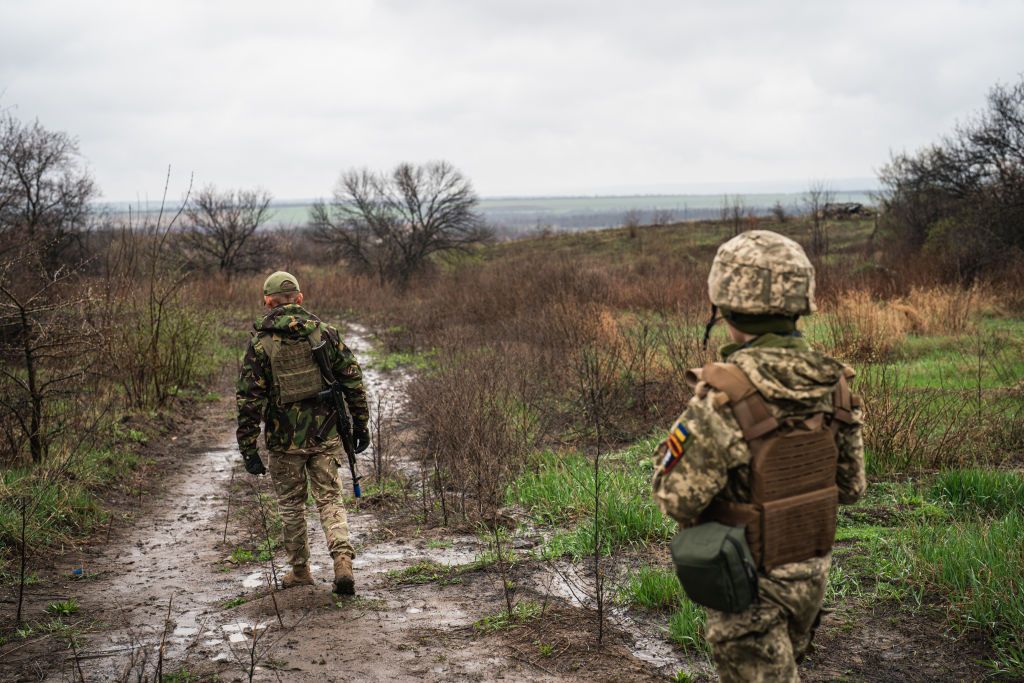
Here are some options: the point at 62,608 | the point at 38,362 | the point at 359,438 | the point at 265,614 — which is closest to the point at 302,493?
the point at 359,438

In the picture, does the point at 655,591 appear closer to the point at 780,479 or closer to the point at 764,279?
the point at 780,479

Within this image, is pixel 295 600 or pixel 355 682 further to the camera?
pixel 295 600

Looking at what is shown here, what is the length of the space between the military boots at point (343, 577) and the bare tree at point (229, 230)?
34.6m

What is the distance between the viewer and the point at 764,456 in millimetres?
2656

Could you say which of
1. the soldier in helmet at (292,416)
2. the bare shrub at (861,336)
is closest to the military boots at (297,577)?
the soldier in helmet at (292,416)

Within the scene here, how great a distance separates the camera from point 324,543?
21.4 feet

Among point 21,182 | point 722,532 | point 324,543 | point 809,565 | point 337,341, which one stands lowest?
point 324,543

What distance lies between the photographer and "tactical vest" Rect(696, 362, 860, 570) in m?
2.65

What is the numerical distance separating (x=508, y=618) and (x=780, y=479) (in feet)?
8.40

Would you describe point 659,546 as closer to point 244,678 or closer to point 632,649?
point 632,649

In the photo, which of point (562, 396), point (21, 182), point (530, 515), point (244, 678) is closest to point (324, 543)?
point (530, 515)

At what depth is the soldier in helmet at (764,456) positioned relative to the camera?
2658mm

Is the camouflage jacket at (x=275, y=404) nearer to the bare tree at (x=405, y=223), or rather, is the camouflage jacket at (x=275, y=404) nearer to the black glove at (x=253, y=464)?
the black glove at (x=253, y=464)

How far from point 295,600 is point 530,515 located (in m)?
2.32
